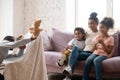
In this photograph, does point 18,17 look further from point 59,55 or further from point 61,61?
point 61,61

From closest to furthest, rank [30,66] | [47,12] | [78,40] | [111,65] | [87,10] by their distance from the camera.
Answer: [30,66] → [111,65] → [78,40] → [87,10] → [47,12]

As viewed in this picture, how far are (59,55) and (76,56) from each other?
0.97ft

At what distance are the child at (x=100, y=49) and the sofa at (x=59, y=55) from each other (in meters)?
0.09

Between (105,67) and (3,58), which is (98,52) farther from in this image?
(3,58)

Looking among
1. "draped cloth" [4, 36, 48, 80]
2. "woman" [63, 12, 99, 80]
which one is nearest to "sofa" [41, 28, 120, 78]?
"woman" [63, 12, 99, 80]

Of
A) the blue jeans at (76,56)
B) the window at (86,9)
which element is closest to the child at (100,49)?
the blue jeans at (76,56)

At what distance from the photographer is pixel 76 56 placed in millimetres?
3168

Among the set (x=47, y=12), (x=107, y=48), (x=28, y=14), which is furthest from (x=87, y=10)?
(x=107, y=48)

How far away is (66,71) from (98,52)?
54cm

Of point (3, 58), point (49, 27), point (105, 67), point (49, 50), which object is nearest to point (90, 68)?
point (105, 67)

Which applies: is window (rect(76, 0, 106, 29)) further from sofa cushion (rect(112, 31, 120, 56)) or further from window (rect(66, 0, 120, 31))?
sofa cushion (rect(112, 31, 120, 56))

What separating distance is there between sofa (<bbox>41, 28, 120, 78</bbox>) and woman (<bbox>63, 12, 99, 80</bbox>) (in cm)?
10

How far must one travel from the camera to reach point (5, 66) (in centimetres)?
196

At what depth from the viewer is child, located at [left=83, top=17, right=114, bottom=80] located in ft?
9.77
